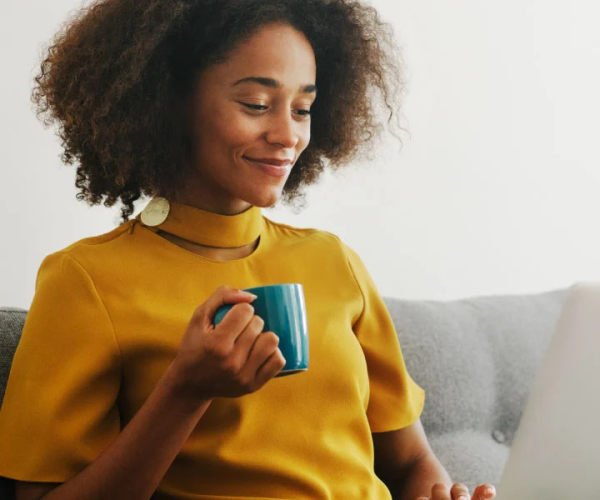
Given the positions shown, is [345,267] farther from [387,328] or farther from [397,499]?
Answer: [397,499]

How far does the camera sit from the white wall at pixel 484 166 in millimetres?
2797

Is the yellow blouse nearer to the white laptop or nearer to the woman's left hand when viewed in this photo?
the woman's left hand

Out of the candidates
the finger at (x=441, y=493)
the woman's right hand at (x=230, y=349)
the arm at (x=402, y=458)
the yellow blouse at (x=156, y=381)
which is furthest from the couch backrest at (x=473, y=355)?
the woman's right hand at (x=230, y=349)

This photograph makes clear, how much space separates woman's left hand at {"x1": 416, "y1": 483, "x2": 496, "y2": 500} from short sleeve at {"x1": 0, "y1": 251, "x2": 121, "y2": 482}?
41 centimetres

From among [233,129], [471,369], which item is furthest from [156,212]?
[471,369]

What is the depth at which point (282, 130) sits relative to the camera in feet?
3.43

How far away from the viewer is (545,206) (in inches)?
124

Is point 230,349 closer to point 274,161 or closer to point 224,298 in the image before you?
point 224,298

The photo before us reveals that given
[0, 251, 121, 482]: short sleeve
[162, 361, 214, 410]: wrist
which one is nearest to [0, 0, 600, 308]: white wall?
[0, 251, 121, 482]: short sleeve

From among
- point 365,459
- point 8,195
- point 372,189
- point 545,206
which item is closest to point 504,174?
point 545,206

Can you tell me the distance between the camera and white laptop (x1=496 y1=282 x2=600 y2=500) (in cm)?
83

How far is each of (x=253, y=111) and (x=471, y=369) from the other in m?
0.93

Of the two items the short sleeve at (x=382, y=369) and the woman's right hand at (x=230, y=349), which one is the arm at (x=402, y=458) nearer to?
the short sleeve at (x=382, y=369)

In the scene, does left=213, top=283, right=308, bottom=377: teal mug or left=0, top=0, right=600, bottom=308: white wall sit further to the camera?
left=0, top=0, right=600, bottom=308: white wall
